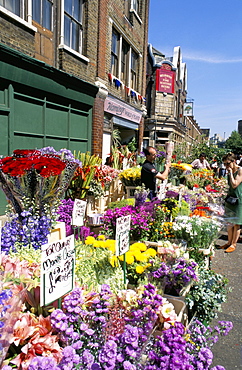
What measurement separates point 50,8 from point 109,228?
6067 mm

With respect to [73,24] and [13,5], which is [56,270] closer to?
[13,5]

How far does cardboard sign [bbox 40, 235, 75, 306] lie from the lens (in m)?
1.68

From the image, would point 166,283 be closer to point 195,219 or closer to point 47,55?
point 195,219

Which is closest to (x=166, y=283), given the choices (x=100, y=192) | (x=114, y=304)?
(x=114, y=304)

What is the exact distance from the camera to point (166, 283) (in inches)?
102

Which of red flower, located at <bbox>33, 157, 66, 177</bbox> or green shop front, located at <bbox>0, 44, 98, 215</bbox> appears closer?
red flower, located at <bbox>33, 157, 66, 177</bbox>

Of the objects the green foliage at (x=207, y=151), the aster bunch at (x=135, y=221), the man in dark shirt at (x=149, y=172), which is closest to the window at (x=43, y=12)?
the man in dark shirt at (x=149, y=172)

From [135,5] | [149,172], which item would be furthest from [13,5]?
[135,5]

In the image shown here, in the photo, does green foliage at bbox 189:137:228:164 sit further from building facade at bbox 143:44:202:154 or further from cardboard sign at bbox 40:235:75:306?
cardboard sign at bbox 40:235:75:306

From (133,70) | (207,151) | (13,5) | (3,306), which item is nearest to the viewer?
(3,306)

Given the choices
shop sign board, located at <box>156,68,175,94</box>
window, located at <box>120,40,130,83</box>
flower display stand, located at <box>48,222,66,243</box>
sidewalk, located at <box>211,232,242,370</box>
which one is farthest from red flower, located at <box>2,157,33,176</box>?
shop sign board, located at <box>156,68,175,94</box>

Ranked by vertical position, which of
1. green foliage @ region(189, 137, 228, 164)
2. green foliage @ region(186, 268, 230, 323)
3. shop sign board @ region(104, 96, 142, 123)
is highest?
shop sign board @ region(104, 96, 142, 123)

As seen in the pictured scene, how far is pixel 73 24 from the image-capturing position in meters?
8.64

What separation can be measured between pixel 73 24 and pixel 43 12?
4.59ft
